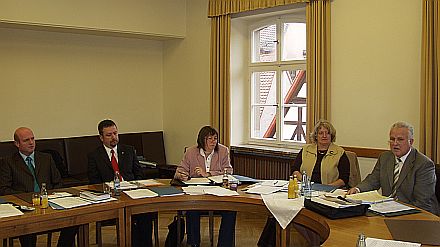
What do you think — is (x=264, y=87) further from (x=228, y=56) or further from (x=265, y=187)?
(x=265, y=187)

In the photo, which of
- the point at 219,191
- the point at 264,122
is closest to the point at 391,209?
the point at 219,191

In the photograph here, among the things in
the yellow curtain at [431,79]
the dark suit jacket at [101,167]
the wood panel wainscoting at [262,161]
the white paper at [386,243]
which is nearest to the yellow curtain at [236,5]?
the yellow curtain at [431,79]

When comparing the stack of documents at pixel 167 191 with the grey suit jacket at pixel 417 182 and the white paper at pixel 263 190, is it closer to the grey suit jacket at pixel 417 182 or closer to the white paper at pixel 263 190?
the white paper at pixel 263 190

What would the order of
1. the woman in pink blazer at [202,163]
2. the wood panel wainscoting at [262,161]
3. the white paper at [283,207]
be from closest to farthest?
1. the white paper at [283,207]
2. the woman in pink blazer at [202,163]
3. the wood panel wainscoting at [262,161]

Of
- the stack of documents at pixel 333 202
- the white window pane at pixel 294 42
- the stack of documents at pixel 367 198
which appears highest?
the white window pane at pixel 294 42

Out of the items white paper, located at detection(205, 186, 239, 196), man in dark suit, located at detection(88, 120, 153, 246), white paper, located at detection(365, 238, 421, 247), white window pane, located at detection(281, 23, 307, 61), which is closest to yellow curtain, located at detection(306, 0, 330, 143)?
white window pane, located at detection(281, 23, 307, 61)

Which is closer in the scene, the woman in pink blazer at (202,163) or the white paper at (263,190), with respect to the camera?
the white paper at (263,190)

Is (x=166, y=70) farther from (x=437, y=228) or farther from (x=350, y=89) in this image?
(x=437, y=228)

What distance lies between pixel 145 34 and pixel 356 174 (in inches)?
133

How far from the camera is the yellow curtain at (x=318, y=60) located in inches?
220

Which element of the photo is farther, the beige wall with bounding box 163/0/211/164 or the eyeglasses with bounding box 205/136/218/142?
the beige wall with bounding box 163/0/211/164

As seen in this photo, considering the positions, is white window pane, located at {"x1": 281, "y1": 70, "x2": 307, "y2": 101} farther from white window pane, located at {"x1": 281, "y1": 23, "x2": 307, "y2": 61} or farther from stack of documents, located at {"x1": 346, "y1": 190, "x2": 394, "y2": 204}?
stack of documents, located at {"x1": 346, "y1": 190, "x2": 394, "y2": 204}

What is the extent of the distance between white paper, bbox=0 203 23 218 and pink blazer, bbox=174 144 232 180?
1.57m

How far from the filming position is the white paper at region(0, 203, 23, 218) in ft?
10.9
